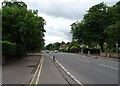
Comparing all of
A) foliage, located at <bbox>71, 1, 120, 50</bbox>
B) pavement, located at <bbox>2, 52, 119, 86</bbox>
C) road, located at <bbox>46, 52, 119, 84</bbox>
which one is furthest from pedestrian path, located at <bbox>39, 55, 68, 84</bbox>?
foliage, located at <bbox>71, 1, 120, 50</bbox>

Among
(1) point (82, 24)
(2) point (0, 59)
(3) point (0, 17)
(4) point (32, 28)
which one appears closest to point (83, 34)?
(1) point (82, 24)

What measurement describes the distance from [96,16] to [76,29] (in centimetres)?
1440

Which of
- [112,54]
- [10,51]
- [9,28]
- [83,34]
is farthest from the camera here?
[83,34]

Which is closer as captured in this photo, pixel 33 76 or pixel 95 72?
pixel 33 76

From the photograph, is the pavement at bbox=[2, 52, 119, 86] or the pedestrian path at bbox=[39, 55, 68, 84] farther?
the pavement at bbox=[2, 52, 119, 86]

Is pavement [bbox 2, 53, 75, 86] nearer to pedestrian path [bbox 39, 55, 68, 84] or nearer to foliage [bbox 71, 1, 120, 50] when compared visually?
pedestrian path [bbox 39, 55, 68, 84]

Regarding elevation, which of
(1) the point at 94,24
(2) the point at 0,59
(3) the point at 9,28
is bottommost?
(2) the point at 0,59

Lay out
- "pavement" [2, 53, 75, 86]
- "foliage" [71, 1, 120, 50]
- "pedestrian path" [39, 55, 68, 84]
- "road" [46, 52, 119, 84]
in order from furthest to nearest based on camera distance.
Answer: "foliage" [71, 1, 120, 50] < "road" [46, 52, 119, 84] < "pavement" [2, 53, 75, 86] < "pedestrian path" [39, 55, 68, 84]

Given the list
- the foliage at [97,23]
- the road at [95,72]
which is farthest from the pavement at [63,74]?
the foliage at [97,23]

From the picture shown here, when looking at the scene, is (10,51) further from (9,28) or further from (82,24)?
(82,24)

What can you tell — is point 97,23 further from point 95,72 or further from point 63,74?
point 63,74

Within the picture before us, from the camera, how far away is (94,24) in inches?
3292

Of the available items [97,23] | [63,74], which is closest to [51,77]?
[63,74]

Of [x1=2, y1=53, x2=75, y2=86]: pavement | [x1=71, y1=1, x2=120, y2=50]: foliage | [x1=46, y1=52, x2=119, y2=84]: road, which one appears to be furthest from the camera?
[x1=71, y1=1, x2=120, y2=50]: foliage
